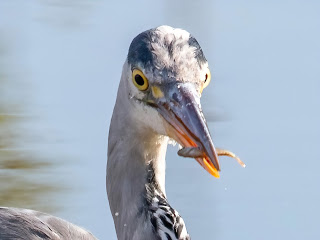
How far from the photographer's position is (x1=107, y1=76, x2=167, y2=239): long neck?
4.63 meters

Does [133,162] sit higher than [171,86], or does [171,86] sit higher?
[171,86]

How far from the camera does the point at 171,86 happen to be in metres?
4.38

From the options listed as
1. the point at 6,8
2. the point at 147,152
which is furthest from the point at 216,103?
the point at 147,152

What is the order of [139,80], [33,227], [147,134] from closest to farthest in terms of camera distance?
[139,80], [147,134], [33,227]

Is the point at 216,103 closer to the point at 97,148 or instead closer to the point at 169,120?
the point at 97,148

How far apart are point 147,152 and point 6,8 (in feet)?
8.99

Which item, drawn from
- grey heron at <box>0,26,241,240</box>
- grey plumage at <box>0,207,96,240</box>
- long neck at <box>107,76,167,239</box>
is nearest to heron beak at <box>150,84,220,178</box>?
grey heron at <box>0,26,241,240</box>

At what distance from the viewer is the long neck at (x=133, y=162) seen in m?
4.63

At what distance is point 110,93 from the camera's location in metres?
6.50

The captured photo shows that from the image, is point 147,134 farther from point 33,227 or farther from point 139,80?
point 33,227

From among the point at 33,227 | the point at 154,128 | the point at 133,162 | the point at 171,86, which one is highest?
the point at 171,86

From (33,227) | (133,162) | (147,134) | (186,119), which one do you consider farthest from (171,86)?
(33,227)

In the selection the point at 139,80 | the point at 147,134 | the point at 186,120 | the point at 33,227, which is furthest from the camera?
the point at 33,227

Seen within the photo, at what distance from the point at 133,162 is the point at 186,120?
391mm
